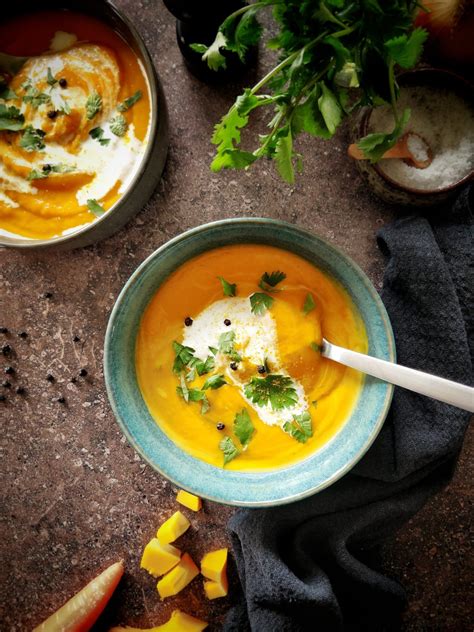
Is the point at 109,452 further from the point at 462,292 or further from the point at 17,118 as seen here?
the point at 462,292

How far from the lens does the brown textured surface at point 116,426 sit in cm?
184

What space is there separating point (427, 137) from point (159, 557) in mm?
1398

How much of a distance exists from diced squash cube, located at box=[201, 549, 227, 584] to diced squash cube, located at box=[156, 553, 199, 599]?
0.13ft

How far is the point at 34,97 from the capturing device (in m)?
1.73

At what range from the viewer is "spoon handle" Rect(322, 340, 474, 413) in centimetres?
139

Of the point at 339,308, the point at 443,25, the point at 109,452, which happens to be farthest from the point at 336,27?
the point at 109,452

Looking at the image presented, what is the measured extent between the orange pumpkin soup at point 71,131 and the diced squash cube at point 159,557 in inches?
36.4

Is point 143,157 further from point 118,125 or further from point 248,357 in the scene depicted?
point 248,357

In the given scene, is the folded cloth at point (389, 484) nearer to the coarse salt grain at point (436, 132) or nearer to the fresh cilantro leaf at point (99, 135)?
the coarse salt grain at point (436, 132)

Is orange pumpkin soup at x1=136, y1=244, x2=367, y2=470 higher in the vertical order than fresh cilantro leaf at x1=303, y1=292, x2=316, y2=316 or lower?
lower

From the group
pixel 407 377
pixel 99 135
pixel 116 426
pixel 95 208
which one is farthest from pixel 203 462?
pixel 99 135

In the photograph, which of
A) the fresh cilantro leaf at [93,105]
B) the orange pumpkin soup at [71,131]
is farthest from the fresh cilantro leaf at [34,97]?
the fresh cilantro leaf at [93,105]

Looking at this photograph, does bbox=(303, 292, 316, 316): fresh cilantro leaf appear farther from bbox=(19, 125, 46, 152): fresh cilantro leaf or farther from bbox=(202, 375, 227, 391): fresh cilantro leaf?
bbox=(19, 125, 46, 152): fresh cilantro leaf

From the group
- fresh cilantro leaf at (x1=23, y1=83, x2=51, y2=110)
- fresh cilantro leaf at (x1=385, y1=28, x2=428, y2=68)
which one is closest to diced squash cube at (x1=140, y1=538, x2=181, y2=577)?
fresh cilantro leaf at (x1=23, y1=83, x2=51, y2=110)
